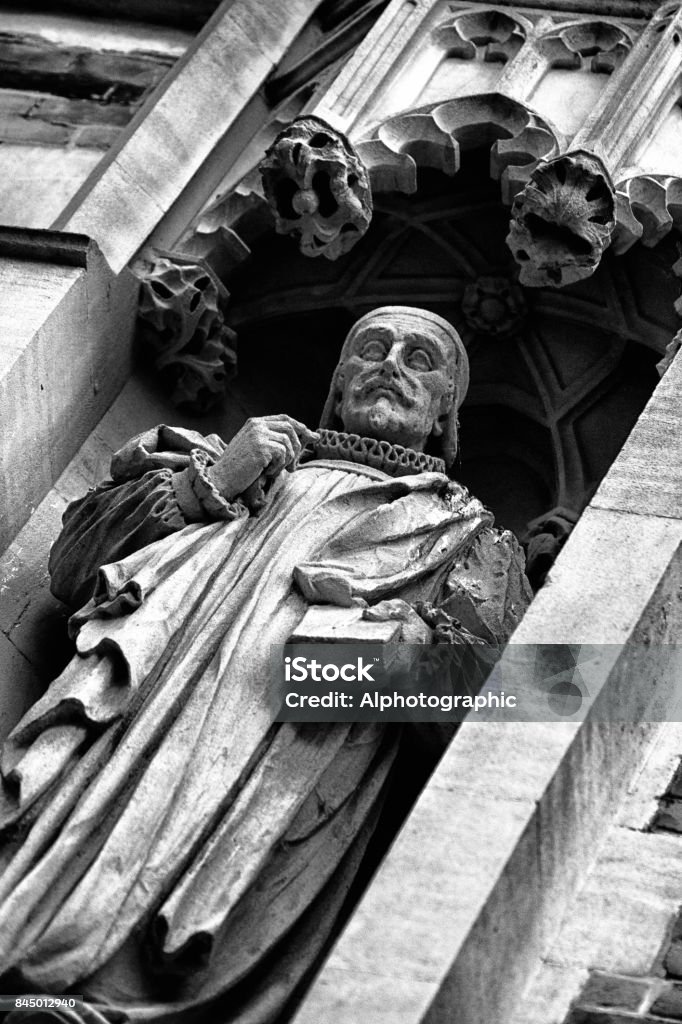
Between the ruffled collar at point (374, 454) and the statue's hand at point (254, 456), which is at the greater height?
the ruffled collar at point (374, 454)

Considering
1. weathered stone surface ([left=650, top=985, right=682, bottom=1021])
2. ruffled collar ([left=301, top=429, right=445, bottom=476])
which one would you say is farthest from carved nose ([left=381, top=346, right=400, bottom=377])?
weathered stone surface ([left=650, top=985, right=682, bottom=1021])

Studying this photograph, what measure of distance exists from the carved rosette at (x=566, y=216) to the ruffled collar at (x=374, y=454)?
85 centimetres

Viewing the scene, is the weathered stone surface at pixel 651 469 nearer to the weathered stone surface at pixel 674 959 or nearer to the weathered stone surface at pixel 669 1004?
the weathered stone surface at pixel 674 959

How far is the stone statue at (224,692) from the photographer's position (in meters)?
5.76

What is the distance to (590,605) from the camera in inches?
244

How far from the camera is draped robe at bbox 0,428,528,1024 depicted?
5746 mm

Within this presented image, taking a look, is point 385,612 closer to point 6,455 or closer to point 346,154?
point 6,455

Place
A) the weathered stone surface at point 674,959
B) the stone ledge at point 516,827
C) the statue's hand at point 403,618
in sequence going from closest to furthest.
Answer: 1. the stone ledge at point 516,827
2. the weathered stone surface at point 674,959
3. the statue's hand at point 403,618

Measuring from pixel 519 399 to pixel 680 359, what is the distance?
1412 millimetres

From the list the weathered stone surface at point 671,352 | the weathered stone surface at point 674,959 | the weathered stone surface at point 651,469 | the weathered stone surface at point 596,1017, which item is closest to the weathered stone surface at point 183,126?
the weathered stone surface at point 671,352

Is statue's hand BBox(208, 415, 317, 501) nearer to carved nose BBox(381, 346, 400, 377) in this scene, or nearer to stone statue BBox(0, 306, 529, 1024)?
stone statue BBox(0, 306, 529, 1024)

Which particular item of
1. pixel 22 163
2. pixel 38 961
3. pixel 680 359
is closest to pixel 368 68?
pixel 22 163

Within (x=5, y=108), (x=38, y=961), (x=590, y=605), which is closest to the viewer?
(x=38, y=961)

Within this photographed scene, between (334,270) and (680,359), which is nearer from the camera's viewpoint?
(680,359)
